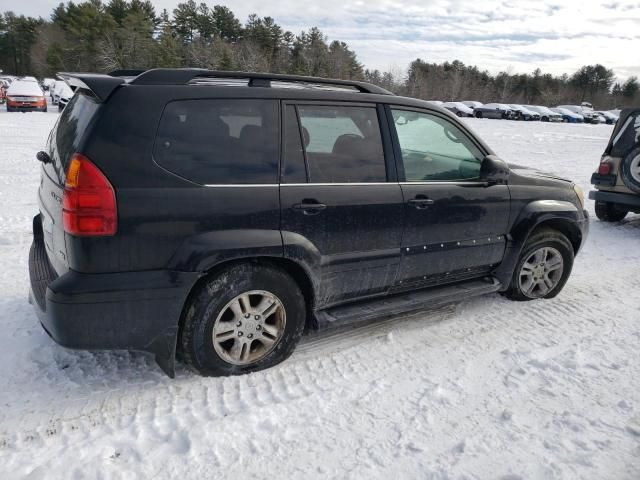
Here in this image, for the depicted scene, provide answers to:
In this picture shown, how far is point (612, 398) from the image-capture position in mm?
3061

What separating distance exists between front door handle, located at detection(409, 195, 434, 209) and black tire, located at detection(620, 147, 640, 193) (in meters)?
4.88

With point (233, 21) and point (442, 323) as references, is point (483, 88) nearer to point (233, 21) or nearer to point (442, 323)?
point (233, 21)

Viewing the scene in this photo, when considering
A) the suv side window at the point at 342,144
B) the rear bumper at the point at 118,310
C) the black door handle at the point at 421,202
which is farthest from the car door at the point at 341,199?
the rear bumper at the point at 118,310

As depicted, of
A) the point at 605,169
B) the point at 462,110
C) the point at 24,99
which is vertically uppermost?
the point at 462,110

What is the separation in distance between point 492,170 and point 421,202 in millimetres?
770

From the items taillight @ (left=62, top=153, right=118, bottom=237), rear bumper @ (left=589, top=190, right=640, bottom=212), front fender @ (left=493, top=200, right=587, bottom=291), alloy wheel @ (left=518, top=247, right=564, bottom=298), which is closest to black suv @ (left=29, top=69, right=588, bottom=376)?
taillight @ (left=62, top=153, right=118, bottom=237)

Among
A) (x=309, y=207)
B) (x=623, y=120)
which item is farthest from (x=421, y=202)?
(x=623, y=120)

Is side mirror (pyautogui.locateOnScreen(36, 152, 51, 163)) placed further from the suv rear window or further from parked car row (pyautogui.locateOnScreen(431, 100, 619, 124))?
parked car row (pyautogui.locateOnScreen(431, 100, 619, 124))

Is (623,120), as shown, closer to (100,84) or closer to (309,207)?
(309,207)

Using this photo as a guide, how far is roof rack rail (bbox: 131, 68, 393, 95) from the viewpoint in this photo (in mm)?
2818

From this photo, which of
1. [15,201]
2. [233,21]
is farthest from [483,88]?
[15,201]

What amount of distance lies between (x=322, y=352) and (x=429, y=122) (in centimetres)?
200

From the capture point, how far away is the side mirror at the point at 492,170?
3891 millimetres

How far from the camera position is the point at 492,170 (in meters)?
3.89
